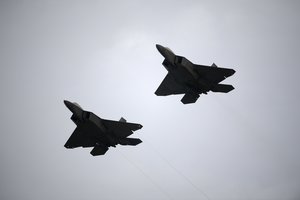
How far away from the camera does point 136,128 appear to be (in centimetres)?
6500

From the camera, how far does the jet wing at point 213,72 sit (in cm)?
6400

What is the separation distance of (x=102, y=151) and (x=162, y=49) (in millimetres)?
19062

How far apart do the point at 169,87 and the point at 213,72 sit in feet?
32.0

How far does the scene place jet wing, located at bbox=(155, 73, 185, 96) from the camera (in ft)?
231

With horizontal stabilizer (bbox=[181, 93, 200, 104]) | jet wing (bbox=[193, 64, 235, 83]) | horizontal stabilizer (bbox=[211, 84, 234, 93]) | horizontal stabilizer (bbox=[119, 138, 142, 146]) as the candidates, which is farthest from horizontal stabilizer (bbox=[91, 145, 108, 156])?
horizontal stabilizer (bbox=[211, 84, 234, 93])

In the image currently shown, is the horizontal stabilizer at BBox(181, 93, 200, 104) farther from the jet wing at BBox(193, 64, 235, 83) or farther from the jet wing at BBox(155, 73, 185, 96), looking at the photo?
the jet wing at BBox(193, 64, 235, 83)

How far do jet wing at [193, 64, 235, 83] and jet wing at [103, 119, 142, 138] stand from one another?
41.0ft

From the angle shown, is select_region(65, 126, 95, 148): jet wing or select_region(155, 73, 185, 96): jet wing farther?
select_region(155, 73, 185, 96): jet wing

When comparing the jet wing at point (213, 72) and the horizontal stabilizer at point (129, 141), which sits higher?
the jet wing at point (213, 72)

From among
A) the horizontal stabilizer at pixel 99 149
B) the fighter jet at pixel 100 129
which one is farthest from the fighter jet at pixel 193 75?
the horizontal stabilizer at pixel 99 149

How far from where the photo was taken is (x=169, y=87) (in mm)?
71438

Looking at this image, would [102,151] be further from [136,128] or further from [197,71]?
[197,71]

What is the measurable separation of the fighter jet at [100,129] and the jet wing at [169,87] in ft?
32.8

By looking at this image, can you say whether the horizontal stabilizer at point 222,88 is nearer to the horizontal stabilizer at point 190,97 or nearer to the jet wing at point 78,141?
the horizontal stabilizer at point 190,97
